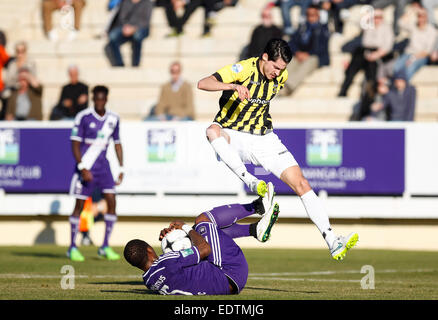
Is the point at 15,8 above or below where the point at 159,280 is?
above

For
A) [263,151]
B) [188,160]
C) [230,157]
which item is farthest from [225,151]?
[188,160]

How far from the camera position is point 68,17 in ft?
82.0

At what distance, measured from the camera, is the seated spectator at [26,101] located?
68.1 ft

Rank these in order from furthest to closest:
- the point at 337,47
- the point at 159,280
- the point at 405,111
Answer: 1. the point at 337,47
2. the point at 405,111
3. the point at 159,280

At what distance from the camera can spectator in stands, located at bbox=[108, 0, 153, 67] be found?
74.2 feet

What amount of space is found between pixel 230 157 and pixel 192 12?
1236 centimetres

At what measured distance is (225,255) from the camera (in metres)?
9.84

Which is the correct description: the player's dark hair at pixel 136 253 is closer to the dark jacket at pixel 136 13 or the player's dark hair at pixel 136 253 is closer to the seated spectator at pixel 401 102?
the seated spectator at pixel 401 102

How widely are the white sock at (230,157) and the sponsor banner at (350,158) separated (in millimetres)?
6628

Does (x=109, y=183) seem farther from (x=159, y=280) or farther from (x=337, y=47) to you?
(x=337, y=47)

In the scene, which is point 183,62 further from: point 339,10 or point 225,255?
point 225,255

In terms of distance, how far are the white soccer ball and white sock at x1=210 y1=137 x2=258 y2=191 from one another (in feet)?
5.29

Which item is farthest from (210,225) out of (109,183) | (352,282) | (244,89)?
(109,183)

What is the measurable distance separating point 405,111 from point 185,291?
10478mm
